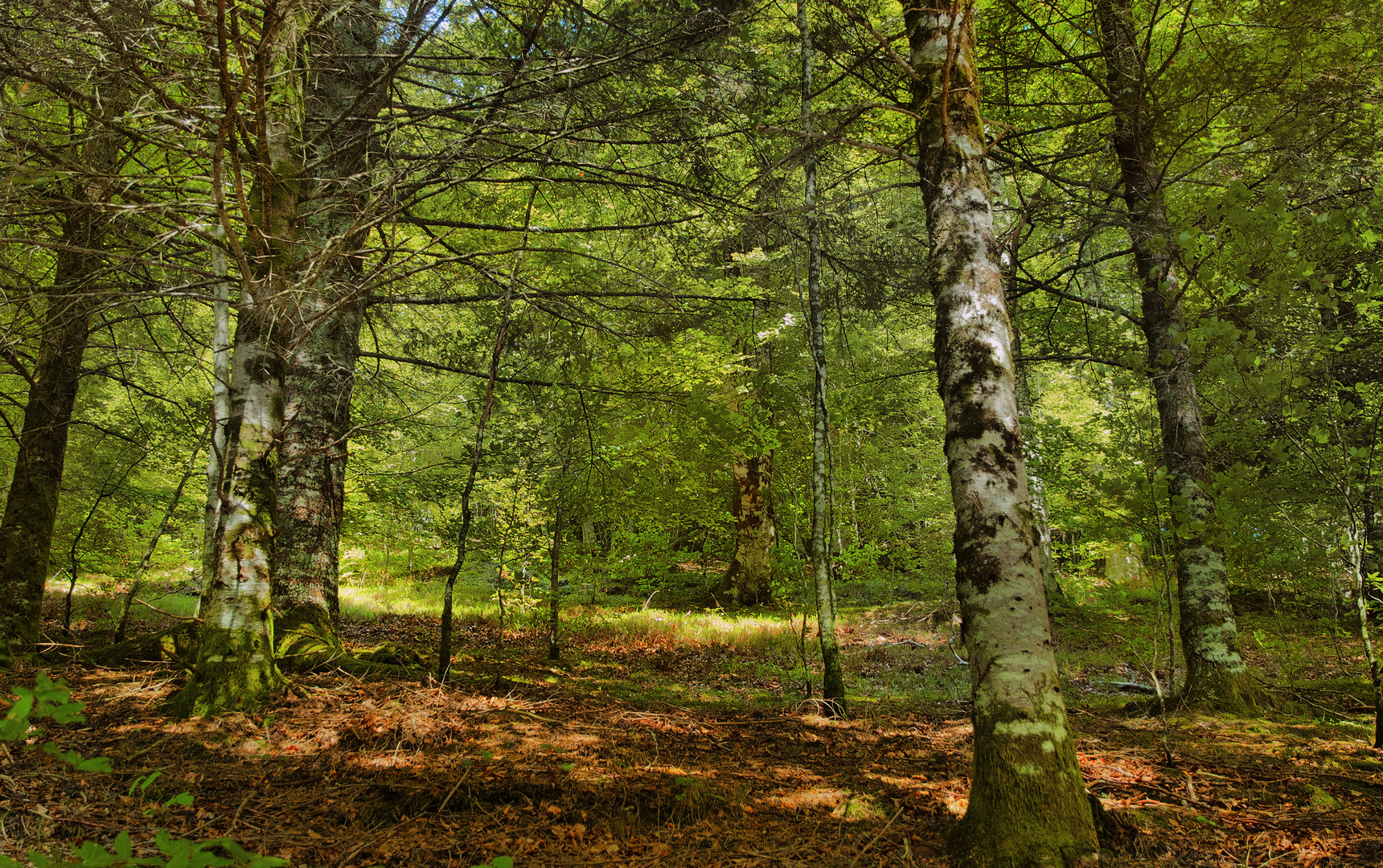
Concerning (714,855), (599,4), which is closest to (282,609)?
(714,855)

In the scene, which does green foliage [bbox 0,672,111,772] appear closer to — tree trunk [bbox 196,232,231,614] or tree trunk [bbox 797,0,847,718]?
tree trunk [bbox 196,232,231,614]

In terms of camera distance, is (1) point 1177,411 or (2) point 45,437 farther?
(2) point 45,437

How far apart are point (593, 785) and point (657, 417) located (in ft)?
21.5

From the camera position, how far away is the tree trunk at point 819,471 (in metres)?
5.31

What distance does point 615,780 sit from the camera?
3.20 metres

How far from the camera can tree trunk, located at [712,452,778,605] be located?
1424cm

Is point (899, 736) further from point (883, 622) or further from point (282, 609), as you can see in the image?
point (883, 622)

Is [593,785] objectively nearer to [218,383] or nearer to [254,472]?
[254,472]

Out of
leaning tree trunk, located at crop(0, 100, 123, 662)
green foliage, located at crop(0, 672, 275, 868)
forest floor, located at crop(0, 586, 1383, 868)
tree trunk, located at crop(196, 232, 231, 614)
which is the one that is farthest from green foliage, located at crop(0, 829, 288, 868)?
leaning tree trunk, located at crop(0, 100, 123, 662)

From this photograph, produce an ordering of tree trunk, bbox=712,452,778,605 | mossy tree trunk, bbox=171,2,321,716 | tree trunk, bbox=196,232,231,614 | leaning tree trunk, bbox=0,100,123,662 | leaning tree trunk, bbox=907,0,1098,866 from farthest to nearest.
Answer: tree trunk, bbox=712,452,778,605
leaning tree trunk, bbox=0,100,123,662
tree trunk, bbox=196,232,231,614
mossy tree trunk, bbox=171,2,321,716
leaning tree trunk, bbox=907,0,1098,866

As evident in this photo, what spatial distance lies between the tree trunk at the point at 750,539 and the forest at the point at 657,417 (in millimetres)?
3484

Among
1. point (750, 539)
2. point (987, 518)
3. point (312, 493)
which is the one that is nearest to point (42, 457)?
point (312, 493)

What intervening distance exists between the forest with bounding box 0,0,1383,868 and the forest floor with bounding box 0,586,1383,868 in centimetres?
3

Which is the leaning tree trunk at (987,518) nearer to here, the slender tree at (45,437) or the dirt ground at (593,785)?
the dirt ground at (593,785)
